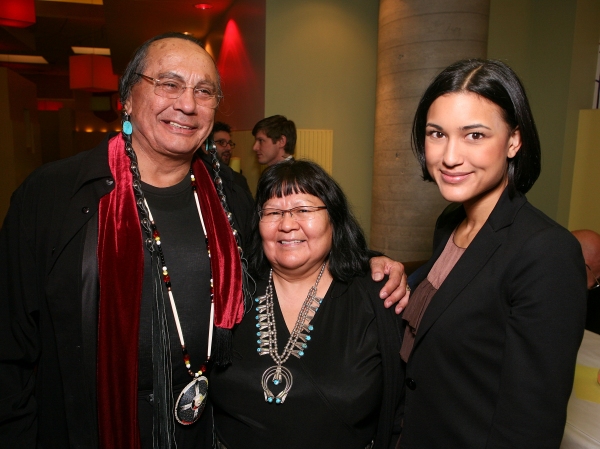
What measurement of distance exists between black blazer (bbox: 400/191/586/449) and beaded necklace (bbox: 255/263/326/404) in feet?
1.34

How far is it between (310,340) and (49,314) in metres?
0.89

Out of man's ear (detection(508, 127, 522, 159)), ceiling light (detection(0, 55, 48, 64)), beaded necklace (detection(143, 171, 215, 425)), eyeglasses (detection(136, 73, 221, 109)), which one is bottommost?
beaded necklace (detection(143, 171, 215, 425))

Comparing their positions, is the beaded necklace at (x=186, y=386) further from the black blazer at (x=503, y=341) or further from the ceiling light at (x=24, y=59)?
the ceiling light at (x=24, y=59)

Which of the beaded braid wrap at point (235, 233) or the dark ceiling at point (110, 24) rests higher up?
the dark ceiling at point (110, 24)

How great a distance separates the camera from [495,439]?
123cm

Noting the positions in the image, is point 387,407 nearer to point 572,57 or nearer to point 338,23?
point 338,23

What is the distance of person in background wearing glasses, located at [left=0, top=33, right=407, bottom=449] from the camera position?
1561mm

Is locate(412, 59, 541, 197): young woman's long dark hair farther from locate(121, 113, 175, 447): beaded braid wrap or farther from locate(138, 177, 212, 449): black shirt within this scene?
locate(121, 113, 175, 447): beaded braid wrap

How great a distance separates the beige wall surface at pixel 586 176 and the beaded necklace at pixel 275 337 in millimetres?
5104

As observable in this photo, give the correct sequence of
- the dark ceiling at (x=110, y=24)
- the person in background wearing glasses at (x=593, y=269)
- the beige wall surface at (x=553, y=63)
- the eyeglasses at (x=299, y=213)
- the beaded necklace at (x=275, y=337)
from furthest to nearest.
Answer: the dark ceiling at (x=110, y=24) → the beige wall surface at (x=553, y=63) → the person in background wearing glasses at (x=593, y=269) → the eyeglasses at (x=299, y=213) → the beaded necklace at (x=275, y=337)

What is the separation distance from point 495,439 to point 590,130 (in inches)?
225

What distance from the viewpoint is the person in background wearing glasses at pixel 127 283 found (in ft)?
5.12

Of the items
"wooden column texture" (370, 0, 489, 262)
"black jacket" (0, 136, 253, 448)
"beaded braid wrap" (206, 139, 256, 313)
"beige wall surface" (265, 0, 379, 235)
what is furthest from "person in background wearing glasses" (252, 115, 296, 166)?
"black jacket" (0, 136, 253, 448)

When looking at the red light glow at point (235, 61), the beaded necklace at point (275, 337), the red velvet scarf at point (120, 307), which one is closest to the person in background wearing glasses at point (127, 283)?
the red velvet scarf at point (120, 307)
